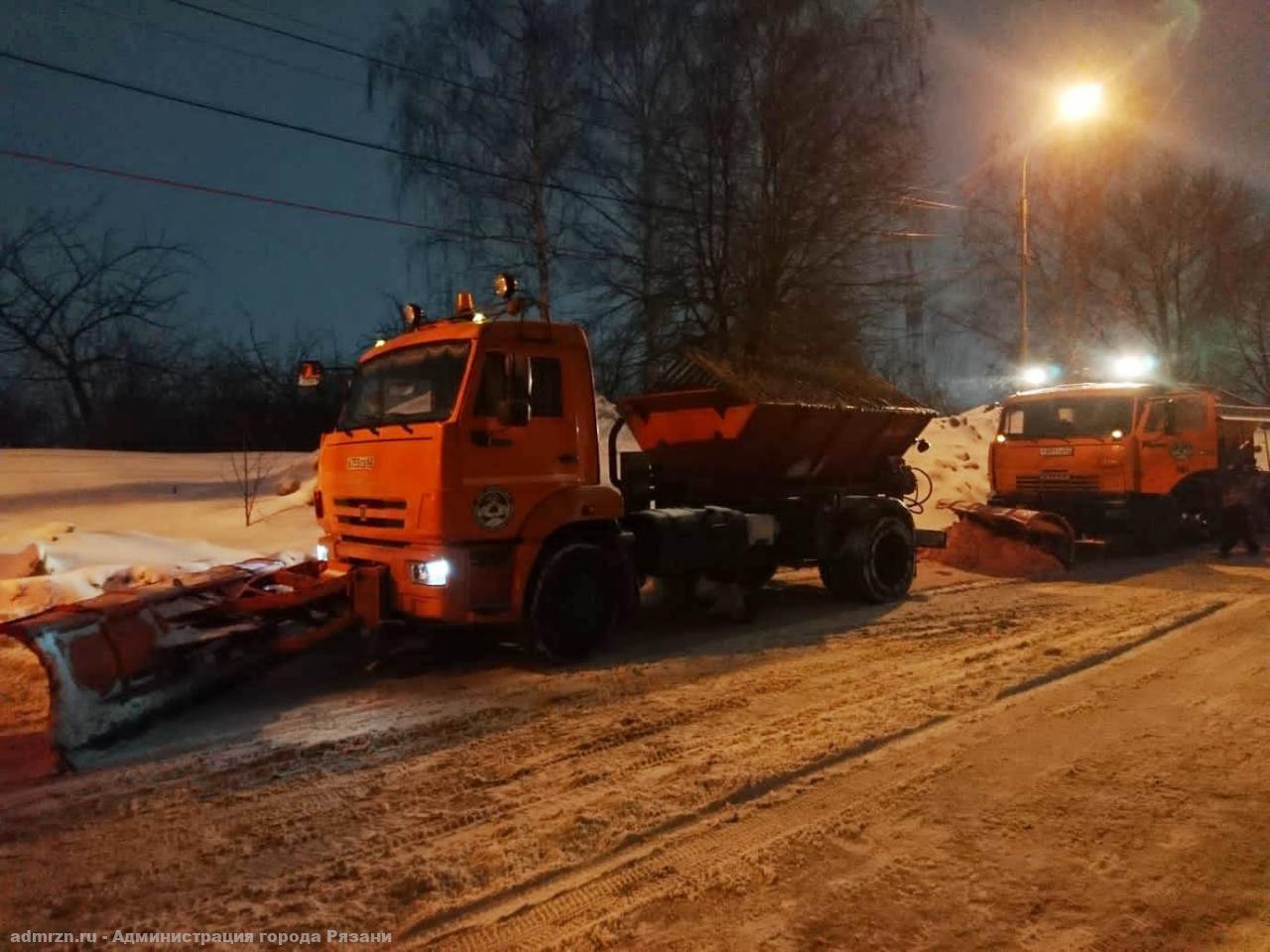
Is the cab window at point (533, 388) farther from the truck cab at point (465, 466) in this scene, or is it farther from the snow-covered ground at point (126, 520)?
the snow-covered ground at point (126, 520)

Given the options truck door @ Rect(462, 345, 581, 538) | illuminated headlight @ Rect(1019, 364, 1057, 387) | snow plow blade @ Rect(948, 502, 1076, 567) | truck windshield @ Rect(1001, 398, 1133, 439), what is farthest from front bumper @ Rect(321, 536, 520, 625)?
illuminated headlight @ Rect(1019, 364, 1057, 387)

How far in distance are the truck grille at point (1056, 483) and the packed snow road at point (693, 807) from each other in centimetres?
684

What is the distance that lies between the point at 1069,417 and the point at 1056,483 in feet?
3.51

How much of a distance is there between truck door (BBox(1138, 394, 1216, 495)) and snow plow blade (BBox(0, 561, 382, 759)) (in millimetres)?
11863

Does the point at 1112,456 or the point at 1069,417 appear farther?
the point at 1069,417

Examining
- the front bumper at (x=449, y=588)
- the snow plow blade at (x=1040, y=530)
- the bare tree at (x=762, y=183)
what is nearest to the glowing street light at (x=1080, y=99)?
the bare tree at (x=762, y=183)

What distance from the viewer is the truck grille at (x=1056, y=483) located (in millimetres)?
13992

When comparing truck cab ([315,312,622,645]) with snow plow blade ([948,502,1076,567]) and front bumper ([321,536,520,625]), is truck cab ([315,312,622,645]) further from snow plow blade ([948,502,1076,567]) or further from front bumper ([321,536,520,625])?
snow plow blade ([948,502,1076,567])

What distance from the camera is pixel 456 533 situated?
6.68 meters

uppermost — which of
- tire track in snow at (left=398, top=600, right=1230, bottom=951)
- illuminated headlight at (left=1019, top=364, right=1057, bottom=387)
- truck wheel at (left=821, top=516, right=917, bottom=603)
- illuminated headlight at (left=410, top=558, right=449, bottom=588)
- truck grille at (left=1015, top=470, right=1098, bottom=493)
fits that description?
illuminated headlight at (left=1019, top=364, right=1057, bottom=387)

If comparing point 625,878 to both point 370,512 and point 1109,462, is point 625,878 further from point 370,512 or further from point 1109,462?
point 1109,462

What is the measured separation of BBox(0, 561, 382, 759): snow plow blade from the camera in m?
5.41

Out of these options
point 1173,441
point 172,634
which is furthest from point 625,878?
point 1173,441

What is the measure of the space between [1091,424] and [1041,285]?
71.0 feet
